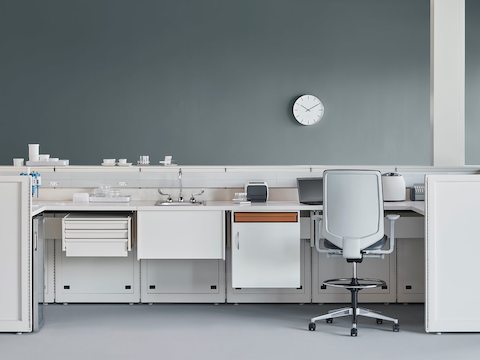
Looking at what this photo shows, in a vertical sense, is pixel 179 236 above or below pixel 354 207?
below

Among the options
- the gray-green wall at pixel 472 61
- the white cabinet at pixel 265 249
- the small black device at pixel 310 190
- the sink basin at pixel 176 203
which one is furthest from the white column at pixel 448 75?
the gray-green wall at pixel 472 61

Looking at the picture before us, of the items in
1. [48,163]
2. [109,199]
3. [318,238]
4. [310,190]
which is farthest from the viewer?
[48,163]

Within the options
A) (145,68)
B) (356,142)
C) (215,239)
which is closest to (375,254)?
(215,239)

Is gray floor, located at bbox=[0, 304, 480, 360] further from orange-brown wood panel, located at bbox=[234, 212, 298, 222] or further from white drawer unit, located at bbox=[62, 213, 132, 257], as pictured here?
orange-brown wood panel, located at bbox=[234, 212, 298, 222]

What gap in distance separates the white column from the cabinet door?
1.49 m

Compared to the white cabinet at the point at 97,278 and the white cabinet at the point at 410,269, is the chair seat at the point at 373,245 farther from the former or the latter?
the white cabinet at the point at 97,278

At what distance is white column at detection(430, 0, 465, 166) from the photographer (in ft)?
20.3

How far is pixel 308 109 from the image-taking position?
29.0ft

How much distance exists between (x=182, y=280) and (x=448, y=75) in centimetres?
247

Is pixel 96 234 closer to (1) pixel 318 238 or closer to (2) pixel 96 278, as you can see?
(2) pixel 96 278

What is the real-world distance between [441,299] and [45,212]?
2.75 meters

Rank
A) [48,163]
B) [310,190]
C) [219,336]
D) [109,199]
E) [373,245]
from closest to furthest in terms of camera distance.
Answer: [219,336] → [373,245] → [310,190] → [109,199] → [48,163]

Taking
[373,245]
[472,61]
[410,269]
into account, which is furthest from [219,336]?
[472,61]

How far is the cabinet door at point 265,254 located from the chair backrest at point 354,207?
53cm
